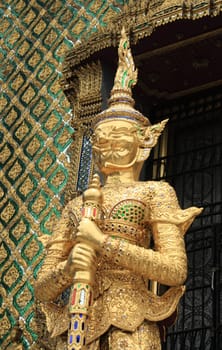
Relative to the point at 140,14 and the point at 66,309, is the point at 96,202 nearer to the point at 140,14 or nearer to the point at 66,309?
the point at 66,309

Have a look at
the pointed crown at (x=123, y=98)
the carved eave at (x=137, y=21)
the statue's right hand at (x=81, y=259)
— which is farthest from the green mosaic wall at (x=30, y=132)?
the statue's right hand at (x=81, y=259)

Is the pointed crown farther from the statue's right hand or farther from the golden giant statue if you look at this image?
the statue's right hand

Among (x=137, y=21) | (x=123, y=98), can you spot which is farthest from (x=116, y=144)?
(x=137, y=21)

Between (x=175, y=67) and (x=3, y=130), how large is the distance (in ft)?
5.55

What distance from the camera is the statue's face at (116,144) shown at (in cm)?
447

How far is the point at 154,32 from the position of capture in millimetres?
5641

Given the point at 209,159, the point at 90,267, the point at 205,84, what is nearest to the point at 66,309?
the point at 90,267

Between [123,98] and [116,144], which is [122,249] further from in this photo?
[123,98]

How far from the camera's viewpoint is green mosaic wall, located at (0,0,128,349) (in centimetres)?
609

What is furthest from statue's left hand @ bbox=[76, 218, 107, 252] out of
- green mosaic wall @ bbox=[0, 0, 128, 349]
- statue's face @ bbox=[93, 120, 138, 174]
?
green mosaic wall @ bbox=[0, 0, 128, 349]

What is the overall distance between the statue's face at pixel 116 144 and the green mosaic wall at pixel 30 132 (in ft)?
5.56

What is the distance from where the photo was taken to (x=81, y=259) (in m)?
3.88

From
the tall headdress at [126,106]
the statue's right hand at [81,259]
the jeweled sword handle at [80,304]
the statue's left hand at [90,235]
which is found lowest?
the jeweled sword handle at [80,304]

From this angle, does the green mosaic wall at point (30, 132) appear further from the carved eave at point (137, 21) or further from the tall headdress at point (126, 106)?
the tall headdress at point (126, 106)
